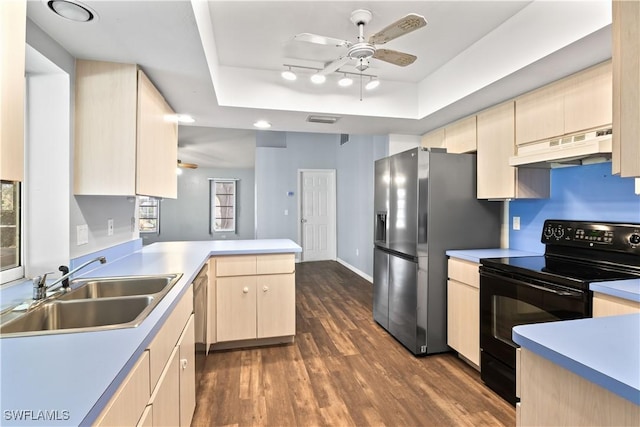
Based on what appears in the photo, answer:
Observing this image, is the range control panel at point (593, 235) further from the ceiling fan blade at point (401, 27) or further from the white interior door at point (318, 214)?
the white interior door at point (318, 214)

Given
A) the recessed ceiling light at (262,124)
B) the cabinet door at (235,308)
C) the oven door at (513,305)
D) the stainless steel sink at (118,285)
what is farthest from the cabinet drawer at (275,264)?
the oven door at (513,305)

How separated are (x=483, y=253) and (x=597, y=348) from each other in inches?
69.6

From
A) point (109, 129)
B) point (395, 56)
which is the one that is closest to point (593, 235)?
point (395, 56)

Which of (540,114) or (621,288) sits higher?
(540,114)

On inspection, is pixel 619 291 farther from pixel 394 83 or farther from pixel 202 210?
pixel 202 210

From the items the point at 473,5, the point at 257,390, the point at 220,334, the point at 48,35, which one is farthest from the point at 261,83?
the point at 257,390

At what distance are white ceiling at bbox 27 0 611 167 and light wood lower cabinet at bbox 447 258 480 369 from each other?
4.55 feet

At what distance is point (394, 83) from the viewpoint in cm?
302

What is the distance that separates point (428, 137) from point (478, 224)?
1.32 metres

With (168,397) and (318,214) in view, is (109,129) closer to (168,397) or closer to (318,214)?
(168,397)

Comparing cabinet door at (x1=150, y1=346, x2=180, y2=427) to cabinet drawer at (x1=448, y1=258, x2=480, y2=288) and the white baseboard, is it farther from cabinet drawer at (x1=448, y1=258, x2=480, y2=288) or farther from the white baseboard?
the white baseboard

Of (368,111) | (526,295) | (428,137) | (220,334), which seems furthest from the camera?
(428,137)

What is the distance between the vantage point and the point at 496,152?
2475 mm

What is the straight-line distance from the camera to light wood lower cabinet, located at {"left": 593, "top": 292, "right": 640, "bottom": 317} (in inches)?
53.9
